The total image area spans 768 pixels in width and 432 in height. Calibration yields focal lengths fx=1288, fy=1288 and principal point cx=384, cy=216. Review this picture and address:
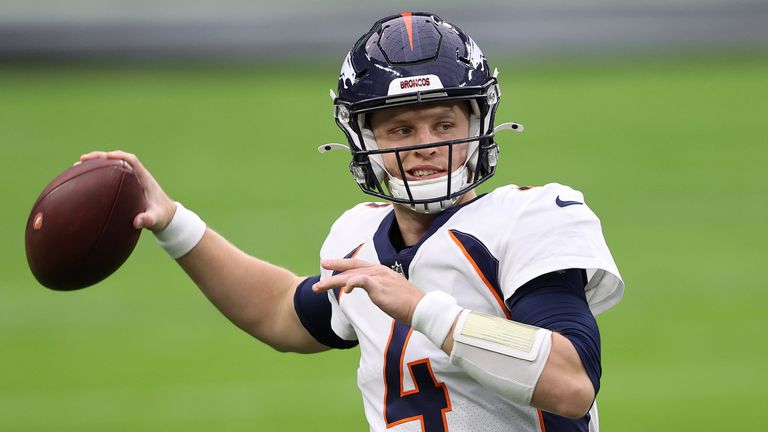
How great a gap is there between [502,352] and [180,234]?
0.97m

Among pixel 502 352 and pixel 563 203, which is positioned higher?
pixel 563 203

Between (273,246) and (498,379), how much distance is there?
5.14m

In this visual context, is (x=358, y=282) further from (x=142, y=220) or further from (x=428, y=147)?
(x=142, y=220)

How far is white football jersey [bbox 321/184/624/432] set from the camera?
2355 millimetres

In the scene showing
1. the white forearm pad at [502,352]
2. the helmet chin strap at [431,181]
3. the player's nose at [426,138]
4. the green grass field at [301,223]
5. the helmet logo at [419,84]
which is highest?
the helmet logo at [419,84]

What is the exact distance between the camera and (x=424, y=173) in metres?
2.54

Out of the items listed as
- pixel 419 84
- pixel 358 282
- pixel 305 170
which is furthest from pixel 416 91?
pixel 305 170

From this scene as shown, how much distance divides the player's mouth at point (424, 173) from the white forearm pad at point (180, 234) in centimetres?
61

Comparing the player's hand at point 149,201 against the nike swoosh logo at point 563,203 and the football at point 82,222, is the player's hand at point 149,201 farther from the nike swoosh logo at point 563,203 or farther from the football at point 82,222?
the nike swoosh logo at point 563,203

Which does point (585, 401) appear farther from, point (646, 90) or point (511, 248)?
point (646, 90)

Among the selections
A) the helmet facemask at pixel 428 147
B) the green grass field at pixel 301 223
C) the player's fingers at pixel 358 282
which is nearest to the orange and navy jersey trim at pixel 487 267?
the helmet facemask at pixel 428 147

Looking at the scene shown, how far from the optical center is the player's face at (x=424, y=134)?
253cm

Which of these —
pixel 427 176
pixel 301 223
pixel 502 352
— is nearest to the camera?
pixel 502 352

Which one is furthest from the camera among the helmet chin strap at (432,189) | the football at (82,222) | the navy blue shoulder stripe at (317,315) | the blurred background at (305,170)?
the blurred background at (305,170)
